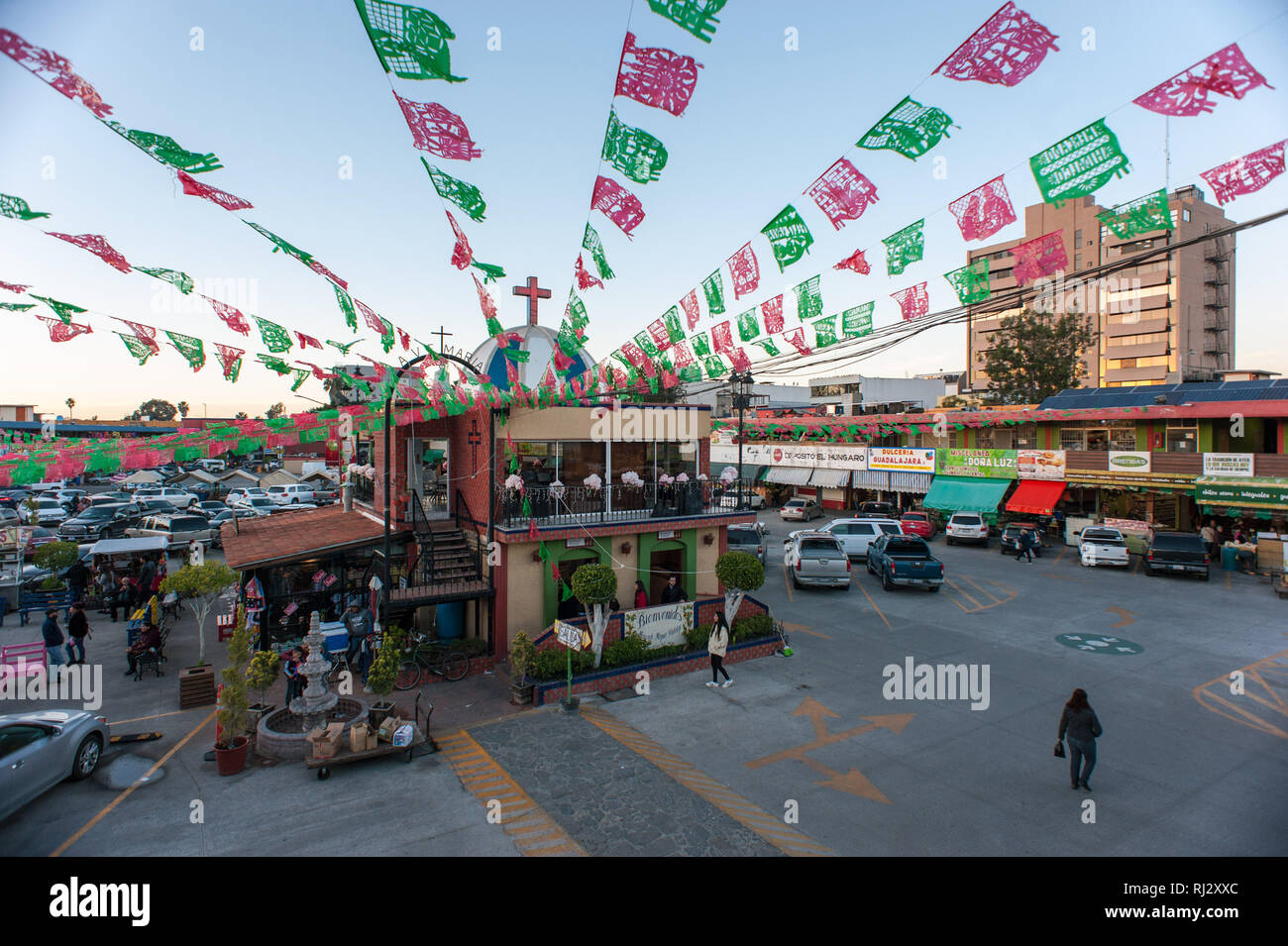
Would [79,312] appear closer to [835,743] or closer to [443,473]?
[443,473]

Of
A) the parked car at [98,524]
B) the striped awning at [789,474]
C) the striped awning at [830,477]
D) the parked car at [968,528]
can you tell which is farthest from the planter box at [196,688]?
the striped awning at [789,474]

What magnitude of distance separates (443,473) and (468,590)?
5648 mm

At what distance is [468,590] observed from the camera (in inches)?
586

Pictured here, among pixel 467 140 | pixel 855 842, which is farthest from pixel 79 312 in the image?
pixel 855 842

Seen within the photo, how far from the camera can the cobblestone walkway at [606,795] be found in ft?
26.2

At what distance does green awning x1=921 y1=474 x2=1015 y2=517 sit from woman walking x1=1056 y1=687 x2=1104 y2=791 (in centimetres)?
2676

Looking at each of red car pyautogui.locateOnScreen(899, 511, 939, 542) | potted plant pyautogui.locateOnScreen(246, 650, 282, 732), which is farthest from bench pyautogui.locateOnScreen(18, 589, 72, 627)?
red car pyautogui.locateOnScreen(899, 511, 939, 542)

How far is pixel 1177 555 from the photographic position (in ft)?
79.3

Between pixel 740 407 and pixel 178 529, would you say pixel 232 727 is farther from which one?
pixel 178 529

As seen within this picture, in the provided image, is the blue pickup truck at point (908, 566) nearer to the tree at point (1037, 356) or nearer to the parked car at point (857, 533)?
the parked car at point (857, 533)

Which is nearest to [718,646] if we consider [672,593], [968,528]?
[672,593]

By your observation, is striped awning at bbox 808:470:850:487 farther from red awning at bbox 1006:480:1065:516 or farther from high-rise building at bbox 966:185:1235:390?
high-rise building at bbox 966:185:1235:390
